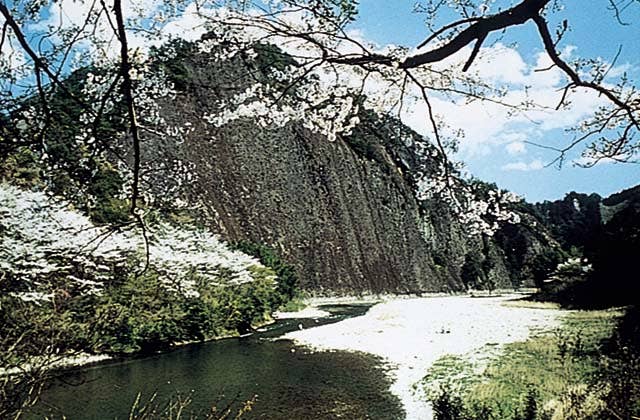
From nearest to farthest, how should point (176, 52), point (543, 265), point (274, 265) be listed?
point (176, 52)
point (274, 265)
point (543, 265)

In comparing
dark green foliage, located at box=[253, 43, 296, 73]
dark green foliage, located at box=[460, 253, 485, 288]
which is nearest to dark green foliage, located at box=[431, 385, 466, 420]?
dark green foliage, located at box=[253, 43, 296, 73]

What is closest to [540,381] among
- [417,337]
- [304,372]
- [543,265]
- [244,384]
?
[304,372]

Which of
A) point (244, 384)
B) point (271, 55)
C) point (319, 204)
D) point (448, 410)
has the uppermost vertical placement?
point (319, 204)

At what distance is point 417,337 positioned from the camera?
1577 centimetres

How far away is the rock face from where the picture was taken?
39688 mm

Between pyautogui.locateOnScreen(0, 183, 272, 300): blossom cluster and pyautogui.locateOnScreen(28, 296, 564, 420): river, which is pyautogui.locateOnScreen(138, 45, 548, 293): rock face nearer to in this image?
pyautogui.locateOnScreen(0, 183, 272, 300): blossom cluster

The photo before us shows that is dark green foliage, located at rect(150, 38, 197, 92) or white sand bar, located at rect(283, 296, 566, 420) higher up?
dark green foliage, located at rect(150, 38, 197, 92)

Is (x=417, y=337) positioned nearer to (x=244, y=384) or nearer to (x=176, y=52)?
(x=244, y=384)

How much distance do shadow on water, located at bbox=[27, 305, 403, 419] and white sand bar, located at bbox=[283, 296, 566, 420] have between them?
0.37 m

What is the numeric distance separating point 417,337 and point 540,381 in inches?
303

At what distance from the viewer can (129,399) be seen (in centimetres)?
945

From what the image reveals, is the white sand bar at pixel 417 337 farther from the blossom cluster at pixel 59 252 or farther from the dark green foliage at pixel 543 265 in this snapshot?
the dark green foliage at pixel 543 265

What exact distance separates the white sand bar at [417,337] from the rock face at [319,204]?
44.4ft

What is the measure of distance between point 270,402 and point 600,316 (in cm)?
1014
